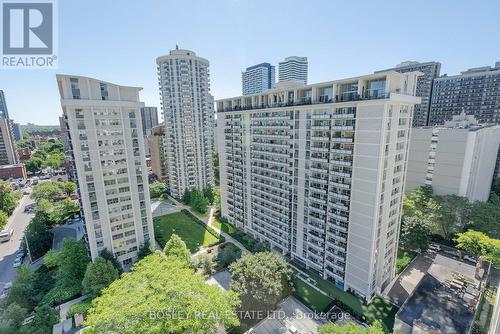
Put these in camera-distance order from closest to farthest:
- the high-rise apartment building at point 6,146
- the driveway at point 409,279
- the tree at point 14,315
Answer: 1. the tree at point 14,315
2. the driveway at point 409,279
3. the high-rise apartment building at point 6,146

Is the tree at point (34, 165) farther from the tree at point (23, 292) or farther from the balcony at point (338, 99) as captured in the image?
the balcony at point (338, 99)

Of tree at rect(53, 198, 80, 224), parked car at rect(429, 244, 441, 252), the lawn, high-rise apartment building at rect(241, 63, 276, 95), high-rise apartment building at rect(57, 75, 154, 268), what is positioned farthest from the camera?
high-rise apartment building at rect(241, 63, 276, 95)

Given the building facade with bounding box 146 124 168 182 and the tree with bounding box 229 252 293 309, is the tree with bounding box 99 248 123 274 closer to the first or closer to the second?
the tree with bounding box 229 252 293 309

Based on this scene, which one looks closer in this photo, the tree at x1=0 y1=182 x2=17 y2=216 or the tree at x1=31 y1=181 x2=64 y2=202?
the tree at x1=0 y1=182 x2=17 y2=216

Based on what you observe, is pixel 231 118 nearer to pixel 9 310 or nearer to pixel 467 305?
pixel 9 310

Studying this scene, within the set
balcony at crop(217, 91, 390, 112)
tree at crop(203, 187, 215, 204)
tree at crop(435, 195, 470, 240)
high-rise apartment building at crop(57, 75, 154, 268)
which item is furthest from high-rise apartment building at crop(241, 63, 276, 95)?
tree at crop(435, 195, 470, 240)

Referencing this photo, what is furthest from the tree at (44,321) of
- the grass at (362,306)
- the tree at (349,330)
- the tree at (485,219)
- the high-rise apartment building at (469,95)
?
the high-rise apartment building at (469,95)

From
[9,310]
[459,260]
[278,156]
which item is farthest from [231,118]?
[459,260]

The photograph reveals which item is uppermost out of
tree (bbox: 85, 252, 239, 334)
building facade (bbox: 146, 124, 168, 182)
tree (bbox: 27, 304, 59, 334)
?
building facade (bbox: 146, 124, 168, 182)
